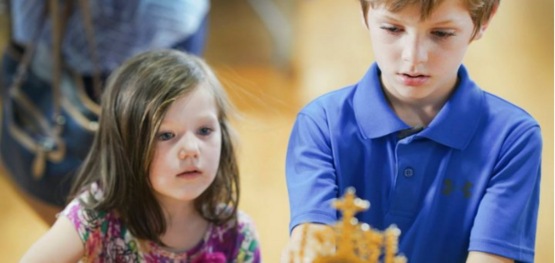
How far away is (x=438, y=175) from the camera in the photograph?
1218 millimetres

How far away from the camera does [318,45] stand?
3797 mm

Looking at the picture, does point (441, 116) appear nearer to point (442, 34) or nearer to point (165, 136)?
point (442, 34)

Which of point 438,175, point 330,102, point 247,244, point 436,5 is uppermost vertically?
point 436,5

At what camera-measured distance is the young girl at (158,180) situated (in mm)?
1385

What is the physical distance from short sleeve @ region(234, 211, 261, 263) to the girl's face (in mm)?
156

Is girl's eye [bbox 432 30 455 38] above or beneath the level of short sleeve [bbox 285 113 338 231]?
above

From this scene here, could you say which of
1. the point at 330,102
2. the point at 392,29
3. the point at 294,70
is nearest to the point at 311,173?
the point at 330,102

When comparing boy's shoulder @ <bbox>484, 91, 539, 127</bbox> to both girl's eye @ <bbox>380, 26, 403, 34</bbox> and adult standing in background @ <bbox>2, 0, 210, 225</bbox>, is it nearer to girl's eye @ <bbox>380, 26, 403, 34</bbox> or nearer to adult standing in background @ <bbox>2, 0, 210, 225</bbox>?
girl's eye @ <bbox>380, 26, 403, 34</bbox>

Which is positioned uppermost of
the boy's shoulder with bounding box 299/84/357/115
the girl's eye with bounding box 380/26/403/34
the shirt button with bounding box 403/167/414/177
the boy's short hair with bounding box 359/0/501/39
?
the boy's short hair with bounding box 359/0/501/39

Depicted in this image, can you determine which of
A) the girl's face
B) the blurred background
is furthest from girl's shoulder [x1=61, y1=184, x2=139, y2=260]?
the blurred background

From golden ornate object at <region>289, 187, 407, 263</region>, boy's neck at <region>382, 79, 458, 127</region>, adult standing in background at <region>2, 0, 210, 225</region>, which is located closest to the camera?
golden ornate object at <region>289, 187, 407, 263</region>

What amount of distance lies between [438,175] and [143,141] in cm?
45

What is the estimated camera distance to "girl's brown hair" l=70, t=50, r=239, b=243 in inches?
55.1

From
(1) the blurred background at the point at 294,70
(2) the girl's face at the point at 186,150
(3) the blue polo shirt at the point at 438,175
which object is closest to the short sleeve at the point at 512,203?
(3) the blue polo shirt at the point at 438,175
